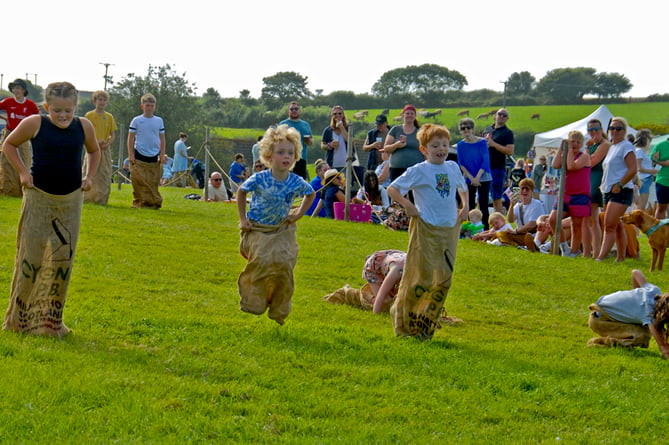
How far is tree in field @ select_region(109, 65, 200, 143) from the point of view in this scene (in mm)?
56719

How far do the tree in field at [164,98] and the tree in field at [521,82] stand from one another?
5437 cm

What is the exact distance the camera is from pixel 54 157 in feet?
22.5

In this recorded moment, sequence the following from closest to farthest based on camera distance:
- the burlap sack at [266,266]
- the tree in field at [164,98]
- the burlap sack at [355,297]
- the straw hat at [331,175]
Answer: the burlap sack at [266,266] < the burlap sack at [355,297] < the straw hat at [331,175] < the tree in field at [164,98]

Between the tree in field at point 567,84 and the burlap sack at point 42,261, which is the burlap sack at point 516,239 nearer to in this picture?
the burlap sack at point 42,261

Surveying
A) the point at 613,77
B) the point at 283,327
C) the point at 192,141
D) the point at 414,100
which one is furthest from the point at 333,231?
the point at 613,77

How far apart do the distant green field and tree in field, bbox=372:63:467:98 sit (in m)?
26.1

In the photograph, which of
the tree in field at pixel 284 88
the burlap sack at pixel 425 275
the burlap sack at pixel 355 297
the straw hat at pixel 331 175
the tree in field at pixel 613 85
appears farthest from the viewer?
the tree in field at pixel 613 85

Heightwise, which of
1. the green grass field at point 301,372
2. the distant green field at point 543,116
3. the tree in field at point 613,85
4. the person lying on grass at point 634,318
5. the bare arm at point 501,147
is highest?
the tree in field at point 613,85

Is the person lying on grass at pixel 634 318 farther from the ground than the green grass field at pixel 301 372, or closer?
farther from the ground

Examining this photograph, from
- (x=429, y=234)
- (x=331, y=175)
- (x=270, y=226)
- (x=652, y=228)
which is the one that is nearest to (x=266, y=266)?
(x=270, y=226)

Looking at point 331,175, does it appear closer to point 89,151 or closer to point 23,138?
point 89,151

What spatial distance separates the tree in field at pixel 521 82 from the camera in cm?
10261

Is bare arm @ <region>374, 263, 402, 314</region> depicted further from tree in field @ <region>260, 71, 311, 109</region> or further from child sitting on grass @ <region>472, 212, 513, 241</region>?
tree in field @ <region>260, 71, 311, 109</region>

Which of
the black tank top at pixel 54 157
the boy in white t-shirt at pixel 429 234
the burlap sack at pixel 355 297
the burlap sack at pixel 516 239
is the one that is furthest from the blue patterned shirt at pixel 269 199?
the burlap sack at pixel 516 239
